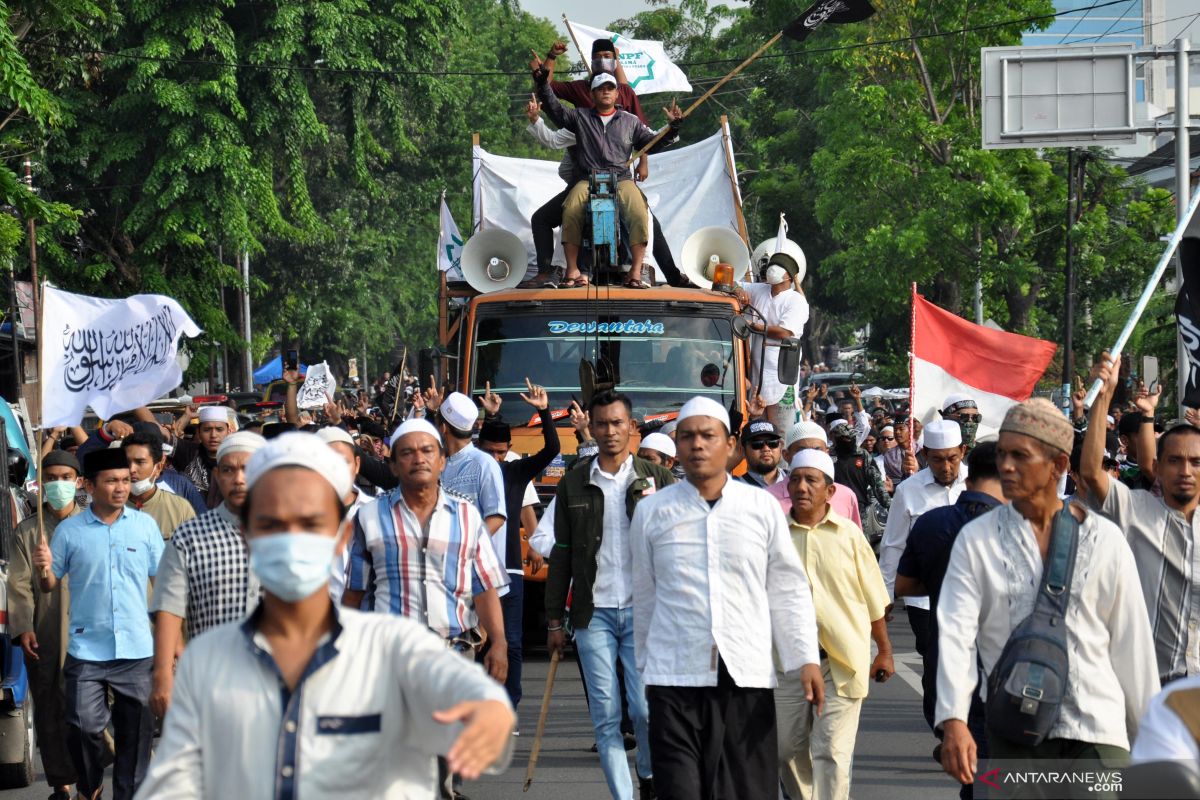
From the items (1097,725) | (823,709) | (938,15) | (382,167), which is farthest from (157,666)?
(382,167)

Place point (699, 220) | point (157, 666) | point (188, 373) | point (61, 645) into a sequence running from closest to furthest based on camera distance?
point (157, 666)
point (61, 645)
point (699, 220)
point (188, 373)

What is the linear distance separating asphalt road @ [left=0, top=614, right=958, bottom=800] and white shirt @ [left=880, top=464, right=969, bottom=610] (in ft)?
2.94

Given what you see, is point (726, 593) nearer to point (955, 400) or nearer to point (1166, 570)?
point (1166, 570)

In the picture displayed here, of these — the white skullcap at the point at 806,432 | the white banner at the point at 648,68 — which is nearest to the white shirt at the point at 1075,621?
the white skullcap at the point at 806,432

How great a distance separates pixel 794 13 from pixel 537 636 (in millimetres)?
35185

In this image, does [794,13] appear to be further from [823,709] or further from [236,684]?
[236,684]

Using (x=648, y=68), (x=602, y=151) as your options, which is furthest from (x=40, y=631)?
(x=648, y=68)

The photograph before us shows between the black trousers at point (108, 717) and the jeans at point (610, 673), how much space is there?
1.95 metres

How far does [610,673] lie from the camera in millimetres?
7961

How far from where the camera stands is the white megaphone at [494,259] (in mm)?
14492

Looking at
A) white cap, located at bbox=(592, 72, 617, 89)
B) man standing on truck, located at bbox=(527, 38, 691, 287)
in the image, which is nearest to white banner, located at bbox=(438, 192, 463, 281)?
man standing on truck, located at bbox=(527, 38, 691, 287)

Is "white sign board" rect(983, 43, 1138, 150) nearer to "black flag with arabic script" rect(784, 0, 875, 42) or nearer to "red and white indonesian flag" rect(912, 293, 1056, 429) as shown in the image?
"black flag with arabic script" rect(784, 0, 875, 42)

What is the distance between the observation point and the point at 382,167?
46.5 metres

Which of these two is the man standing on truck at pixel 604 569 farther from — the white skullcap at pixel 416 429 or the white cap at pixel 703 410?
the white cap at pixel 703 410
